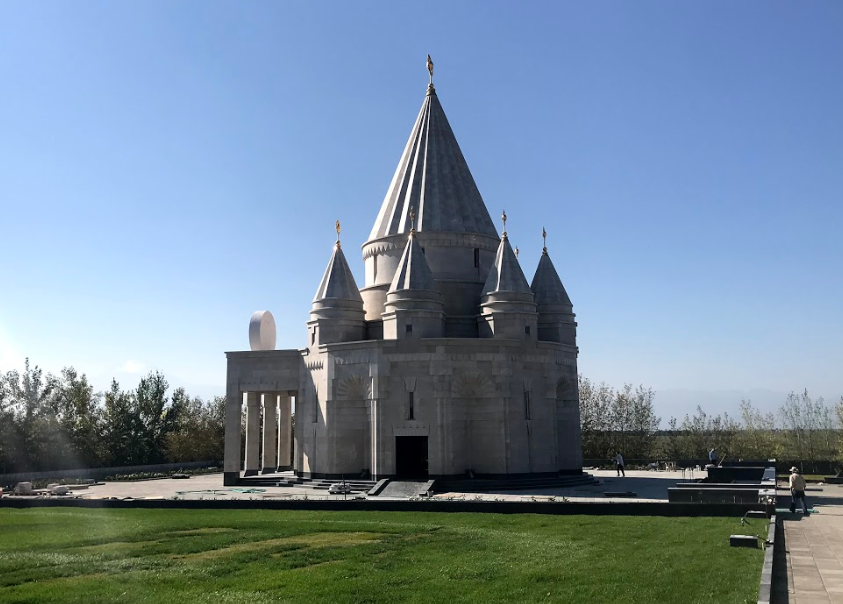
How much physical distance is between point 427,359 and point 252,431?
43.4ft

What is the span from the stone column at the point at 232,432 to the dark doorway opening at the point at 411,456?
9598mm

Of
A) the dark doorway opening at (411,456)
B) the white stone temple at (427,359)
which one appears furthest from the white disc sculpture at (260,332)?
the dark doorway opening at (411,456)

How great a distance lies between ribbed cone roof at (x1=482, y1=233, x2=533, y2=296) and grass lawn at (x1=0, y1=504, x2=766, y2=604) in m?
19.5

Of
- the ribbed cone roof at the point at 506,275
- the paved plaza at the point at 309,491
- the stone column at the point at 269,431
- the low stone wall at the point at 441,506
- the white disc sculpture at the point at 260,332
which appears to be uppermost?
the ribbed cone roof at the point at 506,275

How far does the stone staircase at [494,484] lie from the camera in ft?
115

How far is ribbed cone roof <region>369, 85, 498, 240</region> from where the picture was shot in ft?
145

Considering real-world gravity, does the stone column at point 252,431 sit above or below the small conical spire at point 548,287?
below

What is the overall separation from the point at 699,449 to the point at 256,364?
38.2 meters

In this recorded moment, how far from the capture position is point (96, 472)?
49594 millimetres

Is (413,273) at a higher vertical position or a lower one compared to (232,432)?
higher

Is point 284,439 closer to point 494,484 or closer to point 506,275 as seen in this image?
point 494,484

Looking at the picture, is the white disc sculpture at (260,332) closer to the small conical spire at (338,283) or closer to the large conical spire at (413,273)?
the small conical spire at (338,283)

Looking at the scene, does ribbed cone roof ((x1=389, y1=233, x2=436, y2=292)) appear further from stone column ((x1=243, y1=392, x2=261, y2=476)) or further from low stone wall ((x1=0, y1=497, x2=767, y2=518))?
low stone wall ((x1=0, y1=497, x2=767, y2=518))

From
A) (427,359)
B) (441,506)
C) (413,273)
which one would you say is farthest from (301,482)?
(441,506)
